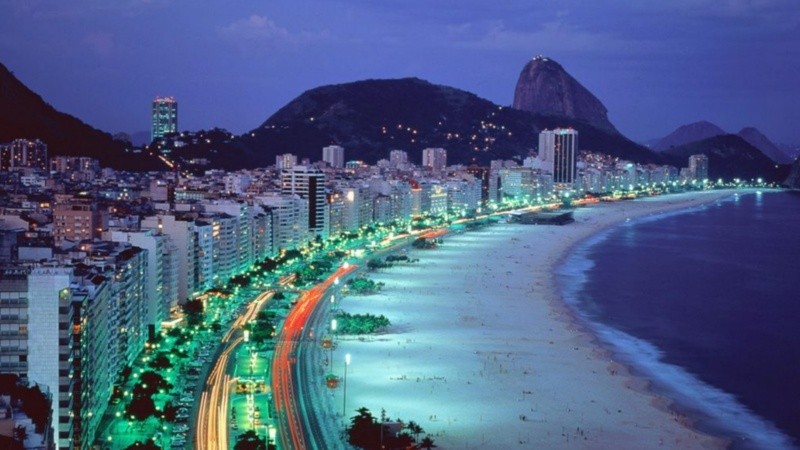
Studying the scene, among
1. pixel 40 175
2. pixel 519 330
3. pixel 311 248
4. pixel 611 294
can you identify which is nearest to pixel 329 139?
pixel 40 175

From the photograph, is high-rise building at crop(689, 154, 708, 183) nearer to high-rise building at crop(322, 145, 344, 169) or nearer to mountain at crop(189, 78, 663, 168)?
mountain at crop(189, 78, 663, 168)

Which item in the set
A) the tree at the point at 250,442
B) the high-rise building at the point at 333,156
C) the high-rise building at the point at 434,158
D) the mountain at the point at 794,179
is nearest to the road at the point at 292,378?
the tree at the point at 250,442

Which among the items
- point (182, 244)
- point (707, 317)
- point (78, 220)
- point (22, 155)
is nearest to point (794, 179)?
point (22, 155)

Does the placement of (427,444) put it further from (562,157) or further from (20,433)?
(562,157)

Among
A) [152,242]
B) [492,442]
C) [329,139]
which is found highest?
[329,139]

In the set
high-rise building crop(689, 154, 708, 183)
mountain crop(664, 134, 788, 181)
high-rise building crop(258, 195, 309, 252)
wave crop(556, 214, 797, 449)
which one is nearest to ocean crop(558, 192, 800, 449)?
wave crop(556, 214, 797, 449)

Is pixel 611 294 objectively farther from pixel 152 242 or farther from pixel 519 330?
pixel 152 242
